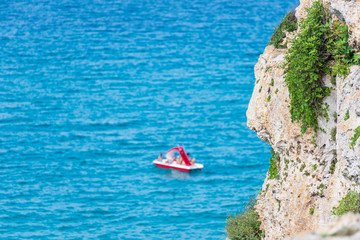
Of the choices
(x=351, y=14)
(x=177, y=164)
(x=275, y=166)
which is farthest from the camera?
(x=177, y=164)

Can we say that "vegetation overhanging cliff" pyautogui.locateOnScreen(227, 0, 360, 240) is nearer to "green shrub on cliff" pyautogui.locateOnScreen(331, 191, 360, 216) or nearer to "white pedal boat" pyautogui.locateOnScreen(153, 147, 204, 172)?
"green shrub on cliff" pyautogui.locateOnScreen(331, 191, 360, 216)

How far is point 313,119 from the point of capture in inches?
778

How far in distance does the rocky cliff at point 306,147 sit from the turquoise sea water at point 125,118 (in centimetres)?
3013

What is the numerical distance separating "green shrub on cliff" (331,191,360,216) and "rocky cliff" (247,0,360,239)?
0.71 feet

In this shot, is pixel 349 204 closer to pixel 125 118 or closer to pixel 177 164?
pixel 177 164

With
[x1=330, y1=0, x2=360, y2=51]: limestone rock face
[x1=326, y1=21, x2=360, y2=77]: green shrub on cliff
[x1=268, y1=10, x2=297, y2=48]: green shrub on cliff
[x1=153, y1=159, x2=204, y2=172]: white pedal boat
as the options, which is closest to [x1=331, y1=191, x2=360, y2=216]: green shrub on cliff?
[x1=326, y1=21, x2=360, y2=77]: green shrub on cliff

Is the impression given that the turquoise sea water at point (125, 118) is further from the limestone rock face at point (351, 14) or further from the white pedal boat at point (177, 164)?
the limestone rock face at point (351, 14)

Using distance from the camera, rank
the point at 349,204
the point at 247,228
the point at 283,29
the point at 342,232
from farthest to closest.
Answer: the point at 247,228, the point at 283,29, the point at 349,204, the point at 342,232

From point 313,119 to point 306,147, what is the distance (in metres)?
1.04

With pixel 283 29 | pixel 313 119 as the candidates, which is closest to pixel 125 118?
pixel 283 29

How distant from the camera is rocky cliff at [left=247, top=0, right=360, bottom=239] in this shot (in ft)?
58.1

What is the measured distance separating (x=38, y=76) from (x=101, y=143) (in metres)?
33.8

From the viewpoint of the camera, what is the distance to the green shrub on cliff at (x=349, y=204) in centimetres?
1714

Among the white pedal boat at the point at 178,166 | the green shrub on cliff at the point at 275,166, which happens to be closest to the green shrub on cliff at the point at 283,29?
the green shrub on cliff at the point at 275,166
